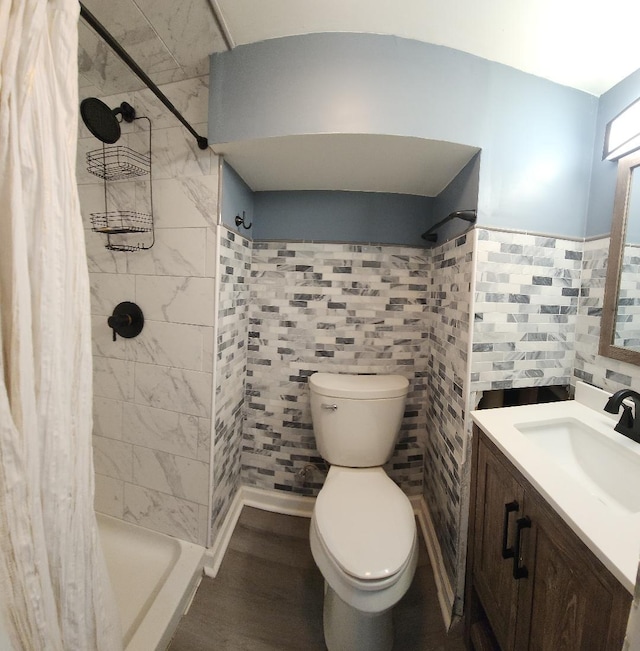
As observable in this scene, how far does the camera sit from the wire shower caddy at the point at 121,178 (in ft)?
3.85

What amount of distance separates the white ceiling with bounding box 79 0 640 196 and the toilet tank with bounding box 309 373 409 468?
101cm

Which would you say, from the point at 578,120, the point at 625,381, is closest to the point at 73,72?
the point at 578,120

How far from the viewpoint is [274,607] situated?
1.09m

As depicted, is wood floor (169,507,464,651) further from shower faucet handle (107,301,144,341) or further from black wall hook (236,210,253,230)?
black wall hook (236,210,253,230)

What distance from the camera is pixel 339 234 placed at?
1.43m

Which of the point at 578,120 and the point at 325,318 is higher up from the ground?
the point at 578,120

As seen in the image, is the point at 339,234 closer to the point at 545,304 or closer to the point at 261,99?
the point at 261,99

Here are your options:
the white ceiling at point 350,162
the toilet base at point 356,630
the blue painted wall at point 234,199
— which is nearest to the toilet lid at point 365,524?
the toilet base at point 356,630

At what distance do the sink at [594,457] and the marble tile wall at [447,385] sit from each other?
273mm

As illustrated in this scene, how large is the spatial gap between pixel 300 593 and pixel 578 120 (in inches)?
89.4

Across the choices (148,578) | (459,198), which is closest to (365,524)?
(148,578)

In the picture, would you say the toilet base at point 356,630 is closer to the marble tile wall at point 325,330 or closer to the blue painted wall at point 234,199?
the marble tile wall at point 325,330

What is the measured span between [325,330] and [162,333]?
0.79m

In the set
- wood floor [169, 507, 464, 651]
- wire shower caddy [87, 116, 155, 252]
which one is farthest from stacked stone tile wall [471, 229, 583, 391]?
wire shower caddy [87, 116, 155, 252]
